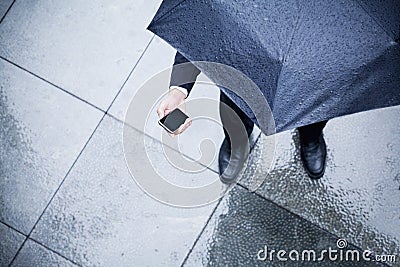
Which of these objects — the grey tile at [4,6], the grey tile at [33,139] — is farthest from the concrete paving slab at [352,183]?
the grey tile at [4,6]

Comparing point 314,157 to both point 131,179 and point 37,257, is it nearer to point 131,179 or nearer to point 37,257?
point 131,179

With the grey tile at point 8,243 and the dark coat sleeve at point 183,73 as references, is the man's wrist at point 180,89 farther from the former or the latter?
the grey tile at point 8,243

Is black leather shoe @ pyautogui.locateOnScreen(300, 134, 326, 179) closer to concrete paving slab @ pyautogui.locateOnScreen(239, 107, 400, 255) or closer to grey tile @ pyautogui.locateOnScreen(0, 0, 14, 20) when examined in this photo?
concrete paving slab @ pyautogui.locateOnScreen(239, 107, 400, 255)

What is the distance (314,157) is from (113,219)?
1026mm

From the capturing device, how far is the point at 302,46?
193 cm

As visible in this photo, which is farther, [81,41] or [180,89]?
[81,41]

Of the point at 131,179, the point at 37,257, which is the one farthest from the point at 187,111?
the point at 37,257

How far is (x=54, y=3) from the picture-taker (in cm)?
329

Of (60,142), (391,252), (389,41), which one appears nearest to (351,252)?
(391,252)

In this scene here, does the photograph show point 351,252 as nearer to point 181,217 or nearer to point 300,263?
point 300,263

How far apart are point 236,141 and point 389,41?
45.7 inches

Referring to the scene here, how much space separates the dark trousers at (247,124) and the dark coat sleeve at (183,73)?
0.36 meters

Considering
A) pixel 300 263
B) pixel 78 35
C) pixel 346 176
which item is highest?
pixel 78 35

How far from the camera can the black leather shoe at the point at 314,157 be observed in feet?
9.78
